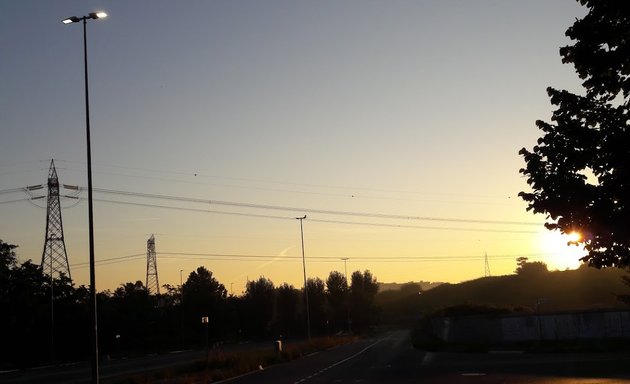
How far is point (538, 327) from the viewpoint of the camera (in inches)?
2313

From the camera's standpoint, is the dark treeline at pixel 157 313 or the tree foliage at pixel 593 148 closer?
the tree foliage at pixel 593 148

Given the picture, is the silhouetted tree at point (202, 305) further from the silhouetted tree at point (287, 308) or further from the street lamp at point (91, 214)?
the street lamp at point (91, 214)

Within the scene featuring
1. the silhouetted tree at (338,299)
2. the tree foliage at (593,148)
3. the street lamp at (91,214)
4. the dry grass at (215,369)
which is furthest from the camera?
the silhouetted tree at (338,299)

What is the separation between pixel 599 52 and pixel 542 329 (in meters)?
49.6

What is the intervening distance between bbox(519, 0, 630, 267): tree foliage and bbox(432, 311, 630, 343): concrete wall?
4273cm

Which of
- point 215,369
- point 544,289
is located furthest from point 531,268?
point 215,369

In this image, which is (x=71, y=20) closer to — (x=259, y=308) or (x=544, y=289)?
(x=259, y=308)

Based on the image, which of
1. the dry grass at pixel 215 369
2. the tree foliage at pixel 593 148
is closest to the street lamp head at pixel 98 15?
the dry grass at pixel 215 369

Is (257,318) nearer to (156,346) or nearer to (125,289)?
(125,289)

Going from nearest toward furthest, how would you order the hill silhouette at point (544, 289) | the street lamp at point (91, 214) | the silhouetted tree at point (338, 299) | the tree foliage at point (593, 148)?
the tree foliage at point (593, 148) < the street lamp at point (91, 214) < the hill silhouette at point (544, 289) < the silhouetted tree at point (338, 299)

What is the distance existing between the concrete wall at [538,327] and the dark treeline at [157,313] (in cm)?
2563

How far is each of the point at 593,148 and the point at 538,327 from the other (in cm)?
4947

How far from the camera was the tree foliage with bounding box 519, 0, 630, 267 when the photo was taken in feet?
40.3

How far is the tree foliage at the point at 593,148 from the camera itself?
1227 cm
